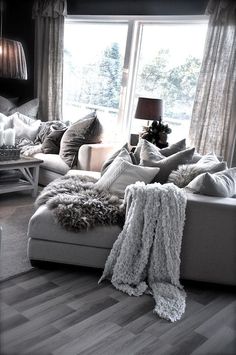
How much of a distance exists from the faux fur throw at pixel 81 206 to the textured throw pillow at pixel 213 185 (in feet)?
1.75

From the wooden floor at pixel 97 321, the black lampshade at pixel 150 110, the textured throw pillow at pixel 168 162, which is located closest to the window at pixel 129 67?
the black lampshade at pixel 150 110

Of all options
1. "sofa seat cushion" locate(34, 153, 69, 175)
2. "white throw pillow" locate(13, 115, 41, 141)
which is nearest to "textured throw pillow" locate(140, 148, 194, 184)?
"sofa seat cushion" locate(34, 153, 69, 175)

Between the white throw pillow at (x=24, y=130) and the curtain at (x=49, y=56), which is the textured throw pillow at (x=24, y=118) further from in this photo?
the curtain at (x=49, y=56)

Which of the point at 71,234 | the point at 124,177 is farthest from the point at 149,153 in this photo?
the point at 71,234

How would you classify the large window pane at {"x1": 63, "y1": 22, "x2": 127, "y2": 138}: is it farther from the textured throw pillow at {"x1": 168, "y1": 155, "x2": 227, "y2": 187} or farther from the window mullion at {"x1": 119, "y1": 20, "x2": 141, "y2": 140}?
the textured throw pillow at {"x1": 168, "y1": 155, "x2": 227, "y2": 187}

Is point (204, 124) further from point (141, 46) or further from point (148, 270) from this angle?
point (148, 270)

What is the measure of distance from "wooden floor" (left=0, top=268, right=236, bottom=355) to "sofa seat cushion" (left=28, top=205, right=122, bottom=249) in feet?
0.76

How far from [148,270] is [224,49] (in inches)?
101

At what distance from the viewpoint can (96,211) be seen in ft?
8.11

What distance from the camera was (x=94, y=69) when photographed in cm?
516

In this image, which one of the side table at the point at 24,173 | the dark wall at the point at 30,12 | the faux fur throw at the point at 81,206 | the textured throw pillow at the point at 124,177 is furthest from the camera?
the dark wall at the point at 30,12

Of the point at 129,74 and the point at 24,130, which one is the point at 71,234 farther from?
the point at 129,74

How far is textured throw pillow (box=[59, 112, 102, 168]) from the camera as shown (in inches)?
157

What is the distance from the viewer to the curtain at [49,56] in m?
5.16
